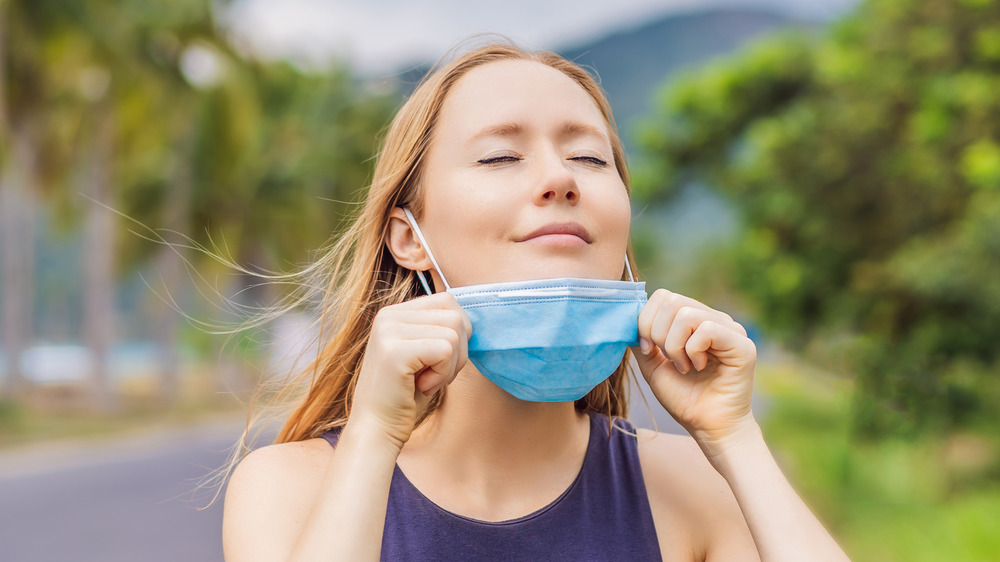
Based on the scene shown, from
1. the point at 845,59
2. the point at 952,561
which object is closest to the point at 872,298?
the point at 845,59

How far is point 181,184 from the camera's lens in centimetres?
2145

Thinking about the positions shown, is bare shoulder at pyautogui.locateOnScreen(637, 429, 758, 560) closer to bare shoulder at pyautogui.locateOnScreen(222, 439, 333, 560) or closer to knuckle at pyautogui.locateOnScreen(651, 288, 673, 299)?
knuckle at pyautogui.locateOnScreen(651, 288, 673, 299)

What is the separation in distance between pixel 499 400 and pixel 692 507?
49 cm

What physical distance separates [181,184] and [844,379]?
16037mm

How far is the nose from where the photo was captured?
1.86 meters

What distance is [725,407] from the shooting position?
1835 mm

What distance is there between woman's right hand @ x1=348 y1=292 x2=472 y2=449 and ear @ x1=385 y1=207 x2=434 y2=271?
1.21ft

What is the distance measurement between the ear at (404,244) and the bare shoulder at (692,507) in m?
0.69

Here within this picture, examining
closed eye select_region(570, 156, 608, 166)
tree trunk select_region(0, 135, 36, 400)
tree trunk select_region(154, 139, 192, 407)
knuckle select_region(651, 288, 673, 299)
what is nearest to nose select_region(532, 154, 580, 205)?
closed eye select_region(570, 156, 608, 166)

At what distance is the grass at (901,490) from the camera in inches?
271

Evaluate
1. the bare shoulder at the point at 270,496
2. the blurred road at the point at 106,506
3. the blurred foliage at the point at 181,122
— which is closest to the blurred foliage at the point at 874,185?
the blurred foliage at the point at 181,122

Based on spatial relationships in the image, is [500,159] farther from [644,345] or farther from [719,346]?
[719,346]

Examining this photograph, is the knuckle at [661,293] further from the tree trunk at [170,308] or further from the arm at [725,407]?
the tree trunk at [170,308]

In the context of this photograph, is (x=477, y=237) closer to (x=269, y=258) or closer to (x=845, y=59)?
(x=845, y=59)
